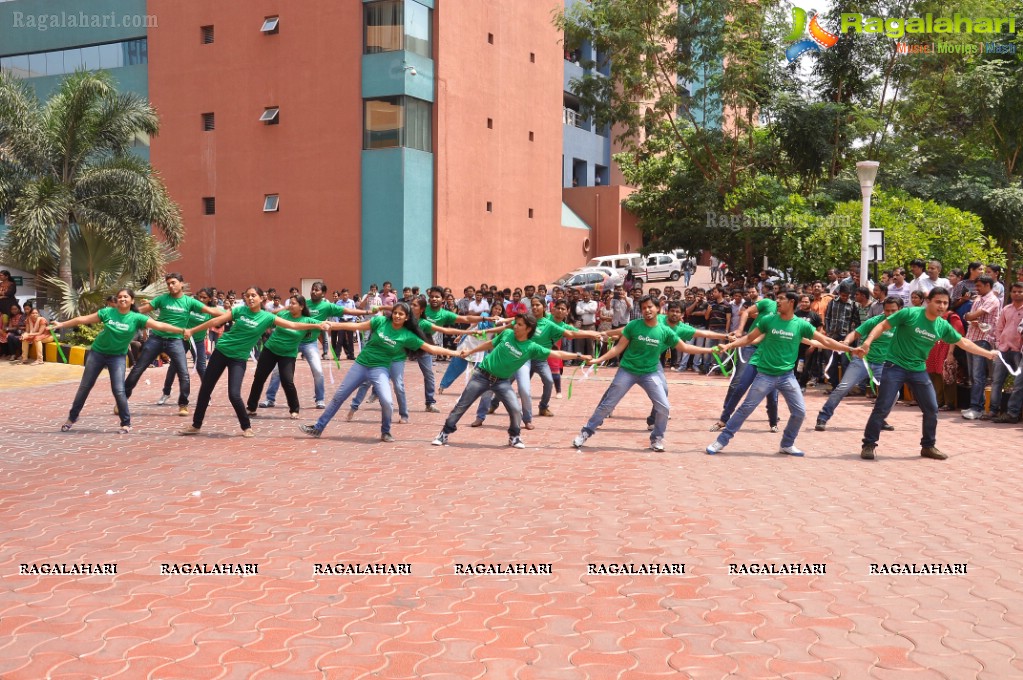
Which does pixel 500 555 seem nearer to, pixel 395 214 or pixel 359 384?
pixel 359 384

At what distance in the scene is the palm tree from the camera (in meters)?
21.2

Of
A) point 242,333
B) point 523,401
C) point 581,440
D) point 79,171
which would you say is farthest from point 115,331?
point 79,171

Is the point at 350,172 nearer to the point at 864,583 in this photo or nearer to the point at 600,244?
the point at 600,244

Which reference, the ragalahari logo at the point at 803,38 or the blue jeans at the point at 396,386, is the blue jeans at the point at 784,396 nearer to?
the blue jeans at the point at 396,386

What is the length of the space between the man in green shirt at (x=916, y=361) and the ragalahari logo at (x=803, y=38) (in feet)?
58.9

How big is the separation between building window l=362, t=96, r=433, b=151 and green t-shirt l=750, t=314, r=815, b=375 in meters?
20.6

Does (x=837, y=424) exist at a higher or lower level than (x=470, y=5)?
lower

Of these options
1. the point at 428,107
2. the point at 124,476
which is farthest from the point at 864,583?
the point at 428,107

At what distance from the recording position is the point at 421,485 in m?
8.33

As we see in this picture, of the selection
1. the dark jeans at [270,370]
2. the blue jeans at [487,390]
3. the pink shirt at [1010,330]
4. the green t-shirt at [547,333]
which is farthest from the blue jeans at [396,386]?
the pink shirt at [1010,330]

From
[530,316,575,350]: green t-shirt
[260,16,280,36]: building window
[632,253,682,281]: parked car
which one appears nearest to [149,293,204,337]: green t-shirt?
[530,316,575,350]: green t-shirt

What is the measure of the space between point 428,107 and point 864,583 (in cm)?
2627

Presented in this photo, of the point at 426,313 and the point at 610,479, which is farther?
the point at 426,313

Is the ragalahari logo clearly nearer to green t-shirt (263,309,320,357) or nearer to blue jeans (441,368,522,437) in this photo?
green t-shirt (263,309,320,357)
